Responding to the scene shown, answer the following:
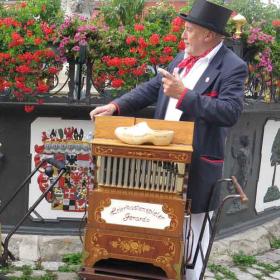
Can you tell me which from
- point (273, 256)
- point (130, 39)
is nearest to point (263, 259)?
point (273, 256)

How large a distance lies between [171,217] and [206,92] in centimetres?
76

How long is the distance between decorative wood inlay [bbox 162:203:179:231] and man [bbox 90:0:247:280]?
0.44 m

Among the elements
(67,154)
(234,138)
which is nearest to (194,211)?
(67,154)

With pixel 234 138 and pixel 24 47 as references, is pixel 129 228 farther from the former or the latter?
pixel 234 138

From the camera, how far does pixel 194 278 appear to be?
3.19 meters

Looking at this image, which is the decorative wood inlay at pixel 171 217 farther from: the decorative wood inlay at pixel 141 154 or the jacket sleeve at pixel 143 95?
the jacket sleeve at pixel 143 95

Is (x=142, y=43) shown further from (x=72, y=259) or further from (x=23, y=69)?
(x=72, y=259)

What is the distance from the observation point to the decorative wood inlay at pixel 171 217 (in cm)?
246

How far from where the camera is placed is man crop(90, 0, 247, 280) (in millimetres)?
2732

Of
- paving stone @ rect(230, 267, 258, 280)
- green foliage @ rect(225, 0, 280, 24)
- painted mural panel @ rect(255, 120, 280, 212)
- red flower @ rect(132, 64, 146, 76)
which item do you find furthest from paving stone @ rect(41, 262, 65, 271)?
green foliage @ rect(225, 0, 280, 24)

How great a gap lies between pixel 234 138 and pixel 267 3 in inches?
64.4

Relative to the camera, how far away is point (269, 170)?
18.5 ft

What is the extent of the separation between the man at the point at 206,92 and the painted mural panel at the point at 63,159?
1.42 meters

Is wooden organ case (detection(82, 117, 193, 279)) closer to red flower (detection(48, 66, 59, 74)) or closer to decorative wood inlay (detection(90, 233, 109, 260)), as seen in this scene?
decorative wood inlay (detection(90, 233, 109, 260))
